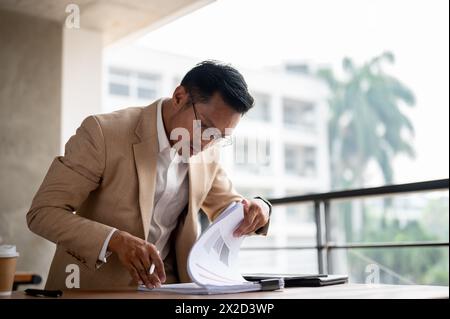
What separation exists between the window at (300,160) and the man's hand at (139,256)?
2706 centimetres

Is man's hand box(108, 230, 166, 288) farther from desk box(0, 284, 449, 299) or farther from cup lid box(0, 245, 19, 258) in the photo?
cup lid box(0, 245, 19, 258)

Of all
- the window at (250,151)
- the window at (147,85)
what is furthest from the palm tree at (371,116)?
the window at (250,151)

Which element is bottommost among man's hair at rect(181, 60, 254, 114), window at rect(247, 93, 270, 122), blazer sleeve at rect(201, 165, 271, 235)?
blazer sleeve at rect(201, 165, 271, 235)

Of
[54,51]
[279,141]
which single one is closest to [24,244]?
[54,51]

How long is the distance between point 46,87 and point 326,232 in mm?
1353

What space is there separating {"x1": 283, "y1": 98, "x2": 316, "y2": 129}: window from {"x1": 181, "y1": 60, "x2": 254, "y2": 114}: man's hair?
88.9 ft

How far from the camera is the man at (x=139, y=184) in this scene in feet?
4.54

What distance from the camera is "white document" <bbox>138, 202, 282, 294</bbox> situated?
1.25m

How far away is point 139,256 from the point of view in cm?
125

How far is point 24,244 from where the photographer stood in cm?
226

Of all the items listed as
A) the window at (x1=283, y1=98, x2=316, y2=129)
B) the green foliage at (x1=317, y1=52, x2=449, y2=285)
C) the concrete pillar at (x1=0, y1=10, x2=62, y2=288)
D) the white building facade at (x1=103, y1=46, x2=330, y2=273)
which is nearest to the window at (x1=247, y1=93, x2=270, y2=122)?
the white building facade at (x1=103, y1=46, x2=330, y2=273)

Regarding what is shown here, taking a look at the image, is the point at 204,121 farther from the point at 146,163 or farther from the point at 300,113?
the point at 300,113
